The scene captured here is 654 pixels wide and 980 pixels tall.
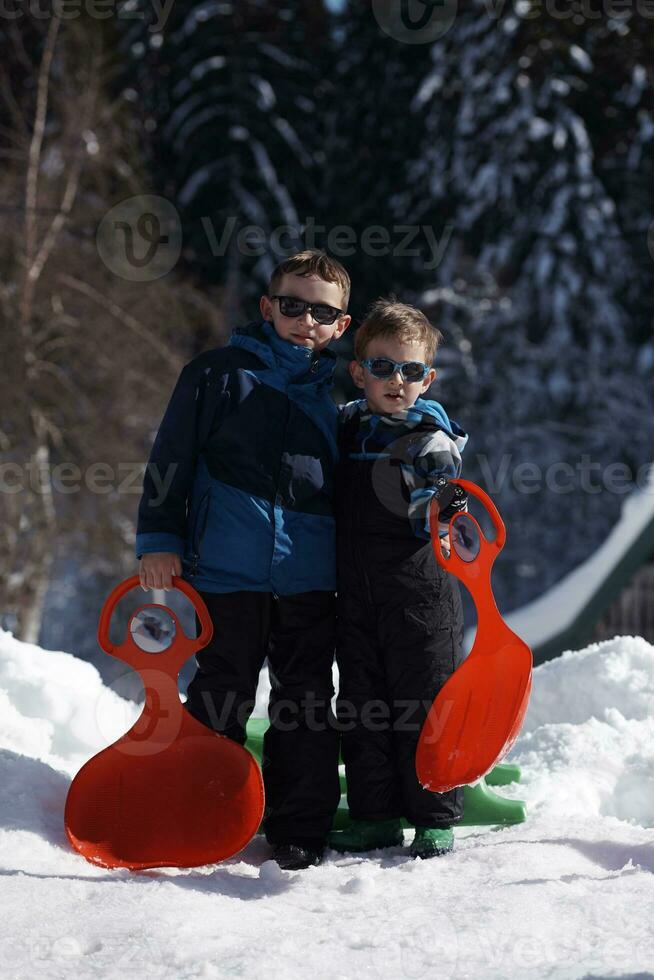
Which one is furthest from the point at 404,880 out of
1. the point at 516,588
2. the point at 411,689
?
the point at 516,588

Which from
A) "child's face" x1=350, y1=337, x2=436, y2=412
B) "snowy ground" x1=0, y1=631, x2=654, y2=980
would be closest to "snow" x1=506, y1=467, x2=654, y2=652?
"snowy ground" x1=0, y1=631, x2=654, y2=980

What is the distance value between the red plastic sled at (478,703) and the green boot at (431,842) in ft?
0.55

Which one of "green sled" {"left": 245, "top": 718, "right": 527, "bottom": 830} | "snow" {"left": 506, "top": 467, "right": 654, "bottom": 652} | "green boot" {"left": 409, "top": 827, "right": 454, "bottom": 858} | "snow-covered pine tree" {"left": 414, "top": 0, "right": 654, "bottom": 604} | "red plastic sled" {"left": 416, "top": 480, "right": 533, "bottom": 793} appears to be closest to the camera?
"red plastic sled" {"left": 416, "top": 480, "right": 533, "bottom": 793}

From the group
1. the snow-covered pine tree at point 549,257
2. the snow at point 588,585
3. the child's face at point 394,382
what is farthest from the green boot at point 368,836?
the snow-covered pine tree at point 549,257

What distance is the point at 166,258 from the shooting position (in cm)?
1313

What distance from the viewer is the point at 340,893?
2287 mm

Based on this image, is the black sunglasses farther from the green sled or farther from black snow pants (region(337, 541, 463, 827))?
the green sled

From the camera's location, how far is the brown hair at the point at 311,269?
279cm

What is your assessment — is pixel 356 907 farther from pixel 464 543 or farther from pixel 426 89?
pixel 426 89

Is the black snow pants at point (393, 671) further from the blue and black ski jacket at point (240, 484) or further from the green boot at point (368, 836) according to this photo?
the blue and black ski jacket at point (240, 484)

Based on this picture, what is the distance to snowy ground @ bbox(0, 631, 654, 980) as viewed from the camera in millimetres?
1874

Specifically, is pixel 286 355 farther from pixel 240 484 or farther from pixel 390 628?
pixel 390 628

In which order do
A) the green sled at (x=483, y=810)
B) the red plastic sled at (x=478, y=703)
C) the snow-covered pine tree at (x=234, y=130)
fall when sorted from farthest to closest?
the snow-covered pine tree at (x=234, y=130) < the green sled at (x=483, y=810) < the red plastic sled at (x=478, y=703)

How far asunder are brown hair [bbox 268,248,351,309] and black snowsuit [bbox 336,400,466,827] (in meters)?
0.37
